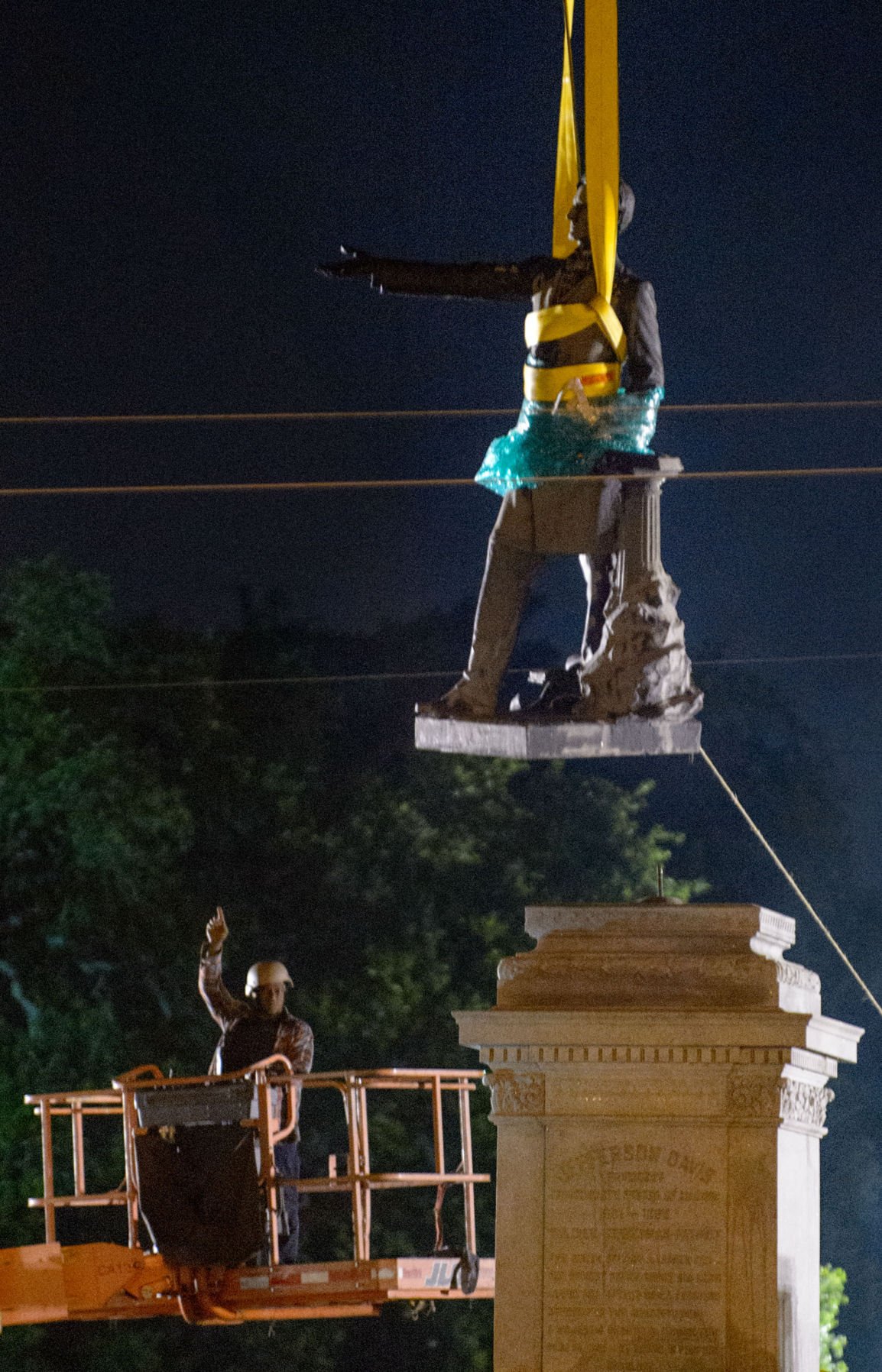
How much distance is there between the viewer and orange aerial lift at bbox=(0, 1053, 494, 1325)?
507 inches

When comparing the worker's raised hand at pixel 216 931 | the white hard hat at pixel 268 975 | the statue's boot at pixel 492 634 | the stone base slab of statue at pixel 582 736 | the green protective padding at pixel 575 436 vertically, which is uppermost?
the green protective padding at pixel 575 436

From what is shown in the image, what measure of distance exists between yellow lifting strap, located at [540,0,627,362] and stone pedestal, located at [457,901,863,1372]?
Result: 9.10ft

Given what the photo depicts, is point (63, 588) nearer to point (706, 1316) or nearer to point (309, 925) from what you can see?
point (309, 925)

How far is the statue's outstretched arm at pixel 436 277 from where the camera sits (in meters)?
12.9

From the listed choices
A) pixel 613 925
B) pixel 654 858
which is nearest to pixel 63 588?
pixel 654 858

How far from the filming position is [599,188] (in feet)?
40.8

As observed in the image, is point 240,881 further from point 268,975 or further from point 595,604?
point 595,604

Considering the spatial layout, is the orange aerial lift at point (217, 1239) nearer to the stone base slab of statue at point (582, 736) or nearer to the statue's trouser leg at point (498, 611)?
the stone base slab of statue at point (582, 736)

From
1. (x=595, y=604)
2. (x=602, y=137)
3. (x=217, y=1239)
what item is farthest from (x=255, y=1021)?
(x=602, y=137)

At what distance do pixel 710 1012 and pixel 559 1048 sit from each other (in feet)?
2.26

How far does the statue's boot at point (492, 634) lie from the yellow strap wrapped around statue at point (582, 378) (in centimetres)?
77

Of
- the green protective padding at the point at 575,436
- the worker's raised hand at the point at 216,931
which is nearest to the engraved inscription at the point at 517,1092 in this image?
the worker's raised hand at the point at 216,931

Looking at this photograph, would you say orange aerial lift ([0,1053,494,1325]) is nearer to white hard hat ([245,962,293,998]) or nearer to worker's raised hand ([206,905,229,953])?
worker's raised hand ([206,905,229,953])

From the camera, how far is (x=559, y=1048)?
38.8 feet
